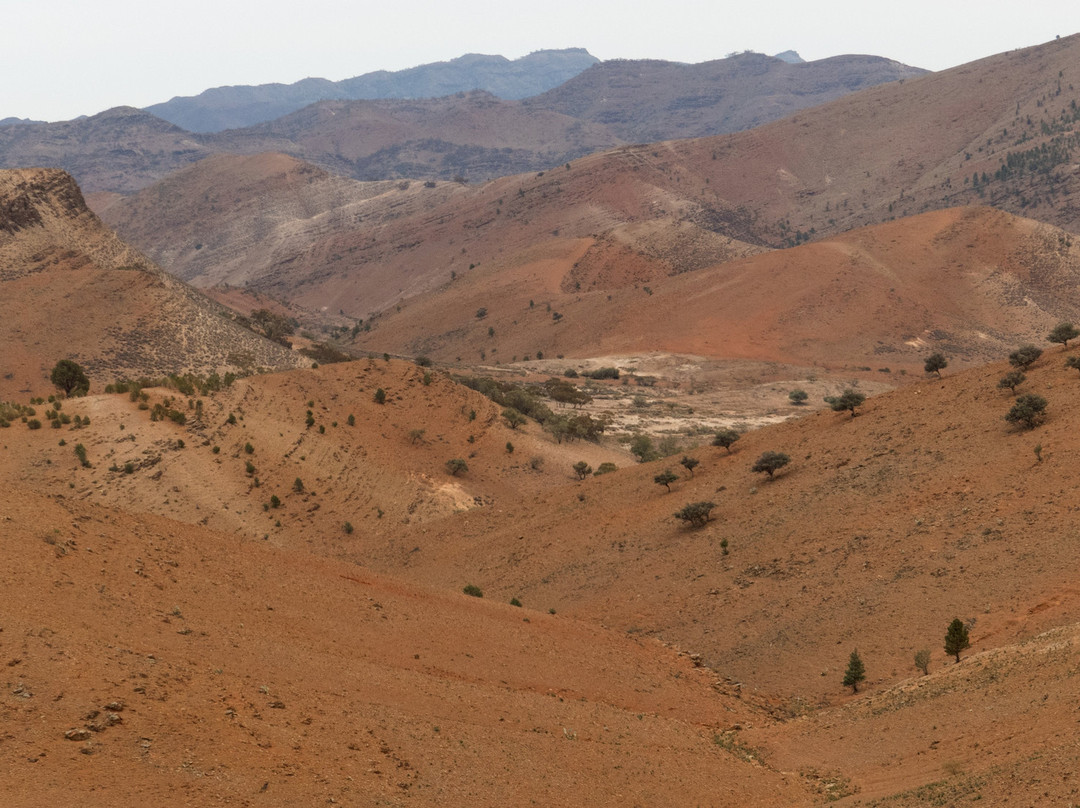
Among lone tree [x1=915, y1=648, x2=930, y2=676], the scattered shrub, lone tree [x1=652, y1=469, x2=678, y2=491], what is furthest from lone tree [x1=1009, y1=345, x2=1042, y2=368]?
the scattered shrub

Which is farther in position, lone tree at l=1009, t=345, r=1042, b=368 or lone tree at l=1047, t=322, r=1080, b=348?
lone tree at l=1047, t=322, r=1080, b=348

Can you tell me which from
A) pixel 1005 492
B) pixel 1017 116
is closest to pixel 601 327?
pixel 1005 492

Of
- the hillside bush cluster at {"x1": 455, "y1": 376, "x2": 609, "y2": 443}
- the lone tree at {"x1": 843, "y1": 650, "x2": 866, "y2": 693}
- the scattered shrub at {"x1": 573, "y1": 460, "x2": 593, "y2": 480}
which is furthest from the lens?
the hillside bush cluster at {"x1": 455, "y1": 376, "x2": 609, "y2": 443}

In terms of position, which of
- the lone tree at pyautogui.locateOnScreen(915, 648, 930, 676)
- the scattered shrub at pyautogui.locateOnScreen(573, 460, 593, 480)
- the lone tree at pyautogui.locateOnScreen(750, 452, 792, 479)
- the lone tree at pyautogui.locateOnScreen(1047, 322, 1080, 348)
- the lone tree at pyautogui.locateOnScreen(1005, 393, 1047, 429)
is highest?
the lone tree at pyautogui.locateOnScreen(1047, 322, 1080, 348)

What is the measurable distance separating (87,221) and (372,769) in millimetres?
66026

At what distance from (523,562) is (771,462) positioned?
26.0 feet

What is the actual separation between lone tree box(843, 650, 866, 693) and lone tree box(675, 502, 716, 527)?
9.33 m

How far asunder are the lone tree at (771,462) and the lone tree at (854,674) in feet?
34.9

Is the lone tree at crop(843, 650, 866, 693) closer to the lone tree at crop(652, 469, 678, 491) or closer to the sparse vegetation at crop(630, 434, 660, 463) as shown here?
the lone tree at crop(652, 469, 678, 491)

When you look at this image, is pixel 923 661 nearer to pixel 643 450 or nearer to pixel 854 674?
pixel 854 674

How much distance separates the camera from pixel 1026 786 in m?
11.4

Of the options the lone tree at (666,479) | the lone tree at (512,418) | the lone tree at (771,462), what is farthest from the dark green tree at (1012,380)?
the lone tree at (512,418)

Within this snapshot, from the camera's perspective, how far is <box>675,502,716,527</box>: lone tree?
93.4 ft

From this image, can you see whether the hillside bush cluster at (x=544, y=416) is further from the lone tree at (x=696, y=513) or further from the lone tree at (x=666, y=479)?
the lone tree at (x=696, y=513)
